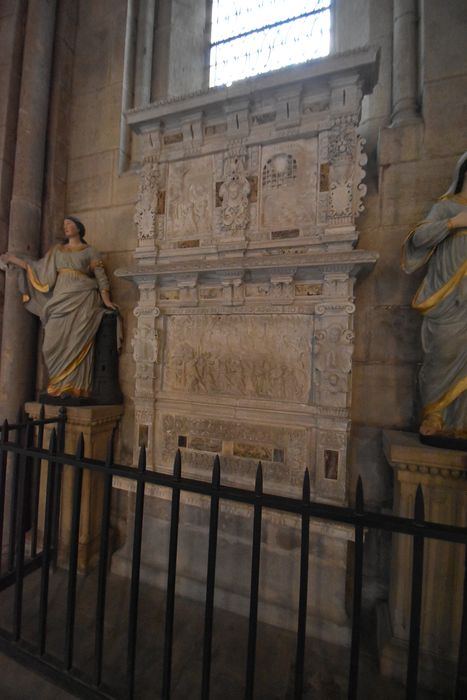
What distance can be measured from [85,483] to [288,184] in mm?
3167

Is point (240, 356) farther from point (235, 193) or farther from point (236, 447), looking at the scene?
point (235, 193)

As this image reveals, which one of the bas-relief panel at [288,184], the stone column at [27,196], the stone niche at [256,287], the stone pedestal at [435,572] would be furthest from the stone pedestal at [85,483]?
the stone pedestal at [435,572]

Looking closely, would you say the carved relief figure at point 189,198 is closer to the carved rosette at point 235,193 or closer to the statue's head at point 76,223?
the carved rosette at point 235,193

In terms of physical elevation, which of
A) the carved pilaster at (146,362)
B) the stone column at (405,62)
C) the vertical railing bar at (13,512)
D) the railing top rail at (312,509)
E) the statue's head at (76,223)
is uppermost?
the stone column at (405,62)

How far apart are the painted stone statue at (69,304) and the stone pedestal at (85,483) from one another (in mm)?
208

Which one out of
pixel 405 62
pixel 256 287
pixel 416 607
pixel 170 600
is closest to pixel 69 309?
pixel 256 287

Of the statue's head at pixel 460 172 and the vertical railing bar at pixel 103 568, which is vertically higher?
the statue's head at pixel 460 172

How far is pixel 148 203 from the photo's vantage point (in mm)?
3182

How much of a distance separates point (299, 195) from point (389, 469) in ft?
7.52

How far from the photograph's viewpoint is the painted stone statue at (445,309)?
2.13 meters

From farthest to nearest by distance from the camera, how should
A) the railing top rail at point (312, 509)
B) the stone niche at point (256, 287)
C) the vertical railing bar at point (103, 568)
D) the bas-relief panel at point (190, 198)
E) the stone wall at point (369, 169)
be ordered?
1. the bas-relief panel at point (190, 198)
2. the stone wall at point (369, 169)
3. the stone niche at point (256, 287)
4. the vertical railing bar at point (103, 568)
5. the railing top rail at point (312, 509)

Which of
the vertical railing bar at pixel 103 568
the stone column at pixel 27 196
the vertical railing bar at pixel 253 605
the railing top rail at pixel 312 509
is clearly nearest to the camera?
the railing top rail at pixel 312 509

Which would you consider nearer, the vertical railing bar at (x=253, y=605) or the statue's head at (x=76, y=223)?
the vertical railing bar at (x=253, y=605)

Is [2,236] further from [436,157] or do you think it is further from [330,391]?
[436,157]
